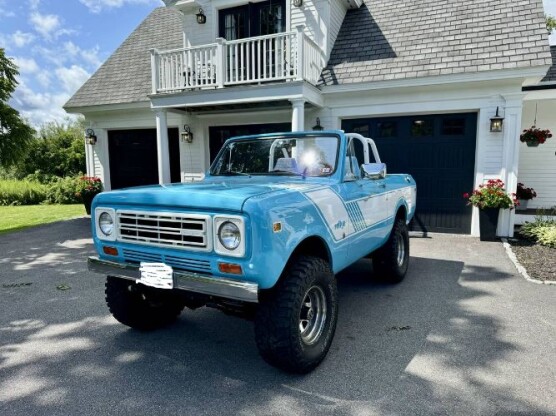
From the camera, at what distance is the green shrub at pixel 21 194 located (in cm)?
1491

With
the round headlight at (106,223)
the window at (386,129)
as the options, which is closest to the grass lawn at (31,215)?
the round headlight at (106,223)

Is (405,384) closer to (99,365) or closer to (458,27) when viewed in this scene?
(99,365)

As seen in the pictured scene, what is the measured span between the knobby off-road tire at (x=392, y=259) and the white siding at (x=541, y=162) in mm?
6672

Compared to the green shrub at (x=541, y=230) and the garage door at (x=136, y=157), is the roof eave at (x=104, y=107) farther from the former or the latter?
the green shrub at (x=541, y=230)

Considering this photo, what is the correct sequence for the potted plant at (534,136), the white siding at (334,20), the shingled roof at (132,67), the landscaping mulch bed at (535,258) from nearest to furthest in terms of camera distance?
the landscaping mulch bed at (535,258)
the potted plant at (534,136)
the white siding at (334,20)
the shingled roof at (132,67)

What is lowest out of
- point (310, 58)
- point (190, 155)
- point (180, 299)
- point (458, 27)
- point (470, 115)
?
point (180, 299)

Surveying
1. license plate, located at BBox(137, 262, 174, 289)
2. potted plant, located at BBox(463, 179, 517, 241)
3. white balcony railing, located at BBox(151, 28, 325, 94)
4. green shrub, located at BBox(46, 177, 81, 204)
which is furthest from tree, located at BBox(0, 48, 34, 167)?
potted plant, located at BBox(463, 179, 517, 241)

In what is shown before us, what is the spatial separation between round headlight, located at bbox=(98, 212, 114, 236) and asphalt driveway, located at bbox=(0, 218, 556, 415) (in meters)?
1.03

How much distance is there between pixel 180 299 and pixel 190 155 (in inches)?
318

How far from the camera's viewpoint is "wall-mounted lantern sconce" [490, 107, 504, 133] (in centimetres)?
751

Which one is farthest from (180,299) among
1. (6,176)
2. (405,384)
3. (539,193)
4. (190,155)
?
(6,176)

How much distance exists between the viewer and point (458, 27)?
8.48m

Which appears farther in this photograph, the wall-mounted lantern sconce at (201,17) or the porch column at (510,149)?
the wall-mounted lantern sconce at (201,17)

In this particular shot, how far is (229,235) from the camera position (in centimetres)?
251
